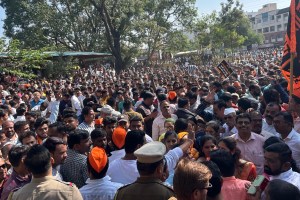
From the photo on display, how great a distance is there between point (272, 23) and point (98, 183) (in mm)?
80880

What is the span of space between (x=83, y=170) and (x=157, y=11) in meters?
27.5

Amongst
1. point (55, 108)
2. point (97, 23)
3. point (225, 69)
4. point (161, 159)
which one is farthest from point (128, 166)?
point (97, 23)

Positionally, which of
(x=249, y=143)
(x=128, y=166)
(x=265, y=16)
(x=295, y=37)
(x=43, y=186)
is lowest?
(x=249, y=143)

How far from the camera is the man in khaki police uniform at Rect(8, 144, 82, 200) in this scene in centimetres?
268

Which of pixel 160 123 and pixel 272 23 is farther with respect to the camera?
pixel 272 23

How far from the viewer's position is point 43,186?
2.71m

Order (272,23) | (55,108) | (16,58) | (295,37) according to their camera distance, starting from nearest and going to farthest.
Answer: (295,37)
(55,108)
(16,58)
(272,23)

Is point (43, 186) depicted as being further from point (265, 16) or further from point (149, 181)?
point (265, 16)

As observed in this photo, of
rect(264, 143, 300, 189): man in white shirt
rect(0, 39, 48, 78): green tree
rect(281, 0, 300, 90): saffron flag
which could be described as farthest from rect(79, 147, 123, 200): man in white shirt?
rect(0, 39, 48, 78): green tree

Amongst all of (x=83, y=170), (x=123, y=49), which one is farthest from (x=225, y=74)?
(x=123, y=49)

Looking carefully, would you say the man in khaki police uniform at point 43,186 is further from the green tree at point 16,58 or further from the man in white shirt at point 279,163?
the green tree at point 16,58

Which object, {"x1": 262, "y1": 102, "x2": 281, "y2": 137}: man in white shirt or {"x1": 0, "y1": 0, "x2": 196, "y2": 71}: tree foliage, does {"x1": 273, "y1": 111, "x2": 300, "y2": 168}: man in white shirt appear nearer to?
{"x1": 262, "y1": 102, "x2": 281, "y2": 137}: man in white shirt

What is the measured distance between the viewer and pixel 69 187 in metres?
2.73

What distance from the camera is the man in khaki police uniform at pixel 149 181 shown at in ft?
8.11
